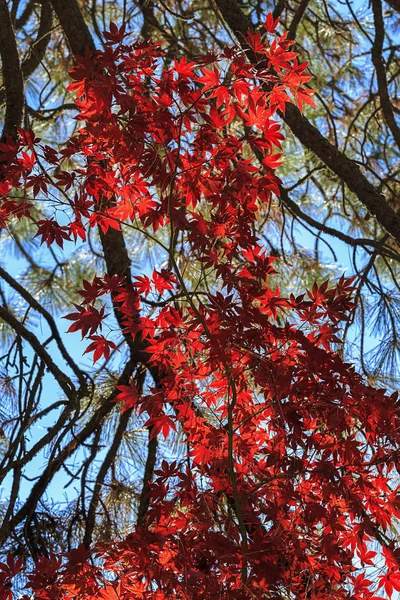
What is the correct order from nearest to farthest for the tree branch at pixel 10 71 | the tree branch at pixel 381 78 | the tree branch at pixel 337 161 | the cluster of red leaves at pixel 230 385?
1. the cluster of red leaves at pixel 230 385
2. the tree branch at pixel 337 161
3. the tree branch at pixel 10 71
4. the tree branch at pixel 381 78

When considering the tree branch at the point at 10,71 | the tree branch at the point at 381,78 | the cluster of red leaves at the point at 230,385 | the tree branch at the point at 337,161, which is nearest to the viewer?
the cluster of red leaves at the point at 230,385

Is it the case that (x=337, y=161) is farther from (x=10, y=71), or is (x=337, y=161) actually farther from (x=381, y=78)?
(x=10, y=71)

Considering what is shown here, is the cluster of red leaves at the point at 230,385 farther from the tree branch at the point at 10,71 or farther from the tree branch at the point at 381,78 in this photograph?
the tree branch at the point at 381,78

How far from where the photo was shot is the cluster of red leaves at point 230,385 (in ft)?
3.68

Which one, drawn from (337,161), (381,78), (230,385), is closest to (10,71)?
(337,161)

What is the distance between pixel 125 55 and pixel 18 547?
3.57ft

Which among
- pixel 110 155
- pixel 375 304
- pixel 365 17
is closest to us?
pixel 110 155

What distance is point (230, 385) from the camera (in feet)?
3.72

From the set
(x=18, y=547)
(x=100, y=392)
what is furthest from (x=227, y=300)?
(x=100, y=392)

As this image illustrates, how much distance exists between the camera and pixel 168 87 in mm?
1200

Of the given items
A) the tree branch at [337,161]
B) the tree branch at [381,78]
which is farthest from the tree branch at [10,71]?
the tree branch at [381,78]

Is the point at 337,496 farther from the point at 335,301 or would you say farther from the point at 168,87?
the point at 168,87

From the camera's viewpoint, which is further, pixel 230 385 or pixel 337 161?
pixel 337 161

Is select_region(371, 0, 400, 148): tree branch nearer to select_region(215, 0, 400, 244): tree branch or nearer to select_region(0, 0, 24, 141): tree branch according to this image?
select_region(215, 0, 400, 244): tree branch
